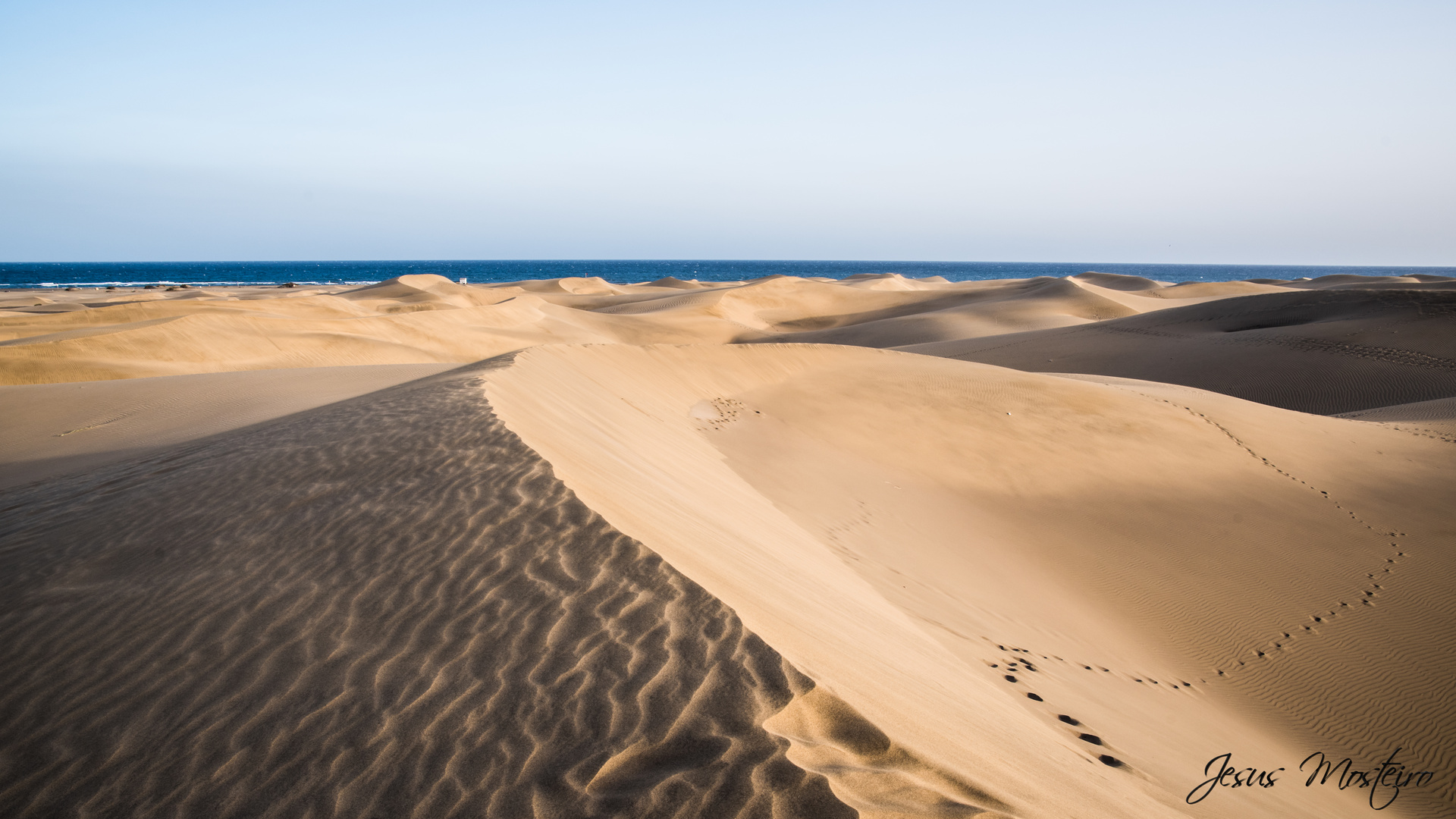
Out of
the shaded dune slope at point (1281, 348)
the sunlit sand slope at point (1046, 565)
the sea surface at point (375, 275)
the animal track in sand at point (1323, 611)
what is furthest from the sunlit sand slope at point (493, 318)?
the sea surface at point (375, 275)

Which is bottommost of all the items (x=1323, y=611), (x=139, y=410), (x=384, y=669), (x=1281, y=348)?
(x=1323, y=611)

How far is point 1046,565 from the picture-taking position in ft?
24.5

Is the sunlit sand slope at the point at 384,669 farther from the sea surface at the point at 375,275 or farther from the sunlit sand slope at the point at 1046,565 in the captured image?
the sea surface at the point at 375,275

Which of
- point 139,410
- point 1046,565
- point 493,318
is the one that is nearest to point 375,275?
point 493,318

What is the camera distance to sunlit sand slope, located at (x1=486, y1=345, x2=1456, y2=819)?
317 centimetres

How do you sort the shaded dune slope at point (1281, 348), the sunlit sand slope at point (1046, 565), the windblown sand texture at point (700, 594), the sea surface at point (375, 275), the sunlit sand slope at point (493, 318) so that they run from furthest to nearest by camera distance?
the sea surface at point (375, 275) < the shaded dune slope at point (1281, 348) < the sunlit sand slope at point (493, 318) < the sunlit sand slope at point (1046, 565) < the windblown sand texture at point (700, 594)

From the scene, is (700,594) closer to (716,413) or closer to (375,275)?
(716,413)

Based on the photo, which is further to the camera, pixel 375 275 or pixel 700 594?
pixel 375 275

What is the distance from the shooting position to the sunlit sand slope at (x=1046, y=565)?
10.4 feet

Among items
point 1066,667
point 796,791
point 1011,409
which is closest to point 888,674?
point 796,791

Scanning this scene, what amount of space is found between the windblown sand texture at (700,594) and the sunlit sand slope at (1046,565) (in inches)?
1.6

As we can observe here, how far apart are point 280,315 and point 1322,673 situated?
24.1m

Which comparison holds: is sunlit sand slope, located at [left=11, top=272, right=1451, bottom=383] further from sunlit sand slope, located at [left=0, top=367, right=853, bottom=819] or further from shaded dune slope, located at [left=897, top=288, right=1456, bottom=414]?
sunlit sand slope, located at [left=0, top=367, right=853, bottom=819]

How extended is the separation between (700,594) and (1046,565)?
532 centimetres
